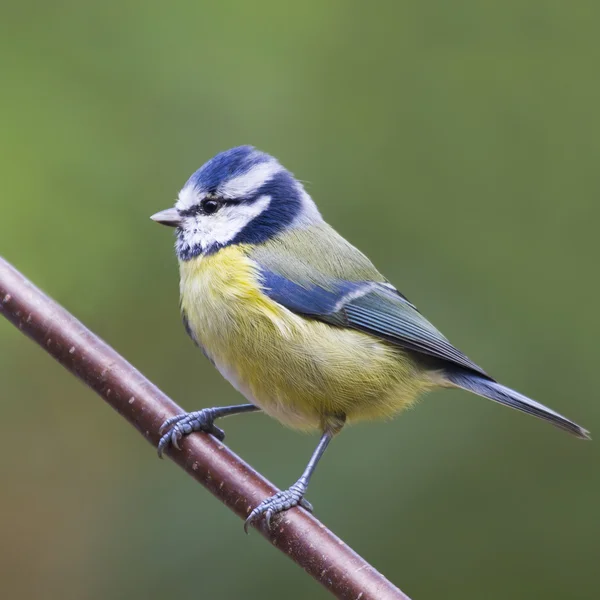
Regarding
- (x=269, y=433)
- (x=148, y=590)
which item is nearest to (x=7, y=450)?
(x=148, y=590)

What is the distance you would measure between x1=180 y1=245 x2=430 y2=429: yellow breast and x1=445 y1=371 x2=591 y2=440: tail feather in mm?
172

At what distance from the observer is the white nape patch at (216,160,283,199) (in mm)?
2312

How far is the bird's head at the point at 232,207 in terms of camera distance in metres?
2.26

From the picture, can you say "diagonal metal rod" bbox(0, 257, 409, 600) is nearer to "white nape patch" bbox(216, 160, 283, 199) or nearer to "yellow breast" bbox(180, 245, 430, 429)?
"yellow breast" bbox(180, 245, 430, 429)

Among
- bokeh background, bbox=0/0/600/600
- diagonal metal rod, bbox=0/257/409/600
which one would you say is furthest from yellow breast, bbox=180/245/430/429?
bokeh background, bbox=0/0/600/600

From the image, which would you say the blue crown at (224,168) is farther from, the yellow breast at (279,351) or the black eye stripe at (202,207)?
the yellow breast at (279,351)

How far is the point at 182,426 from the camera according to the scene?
6.54ft

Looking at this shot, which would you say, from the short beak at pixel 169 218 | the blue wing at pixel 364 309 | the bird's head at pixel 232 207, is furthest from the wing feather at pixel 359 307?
the short beak at pixel 169 218

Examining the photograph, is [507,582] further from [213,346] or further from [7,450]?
[7,450]

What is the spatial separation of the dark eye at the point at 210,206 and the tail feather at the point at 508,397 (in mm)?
710

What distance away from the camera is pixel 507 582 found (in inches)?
113

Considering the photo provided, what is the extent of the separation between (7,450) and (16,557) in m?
0.34

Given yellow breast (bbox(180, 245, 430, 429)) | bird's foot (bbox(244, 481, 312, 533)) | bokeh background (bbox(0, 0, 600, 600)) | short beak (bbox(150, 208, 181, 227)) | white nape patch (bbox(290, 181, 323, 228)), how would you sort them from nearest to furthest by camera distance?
bird's foot (bbox(244, 481, 312, 533)), yellow breast (bbox(180, 245, 430, 429)), short beak (bbox(150, 208, 181, 227)), white nape patch (bbox(290, 181, 323, 228)), bokeh background (bbox(0, 0, 600, 600))

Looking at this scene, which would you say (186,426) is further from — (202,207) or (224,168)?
(224,168)
